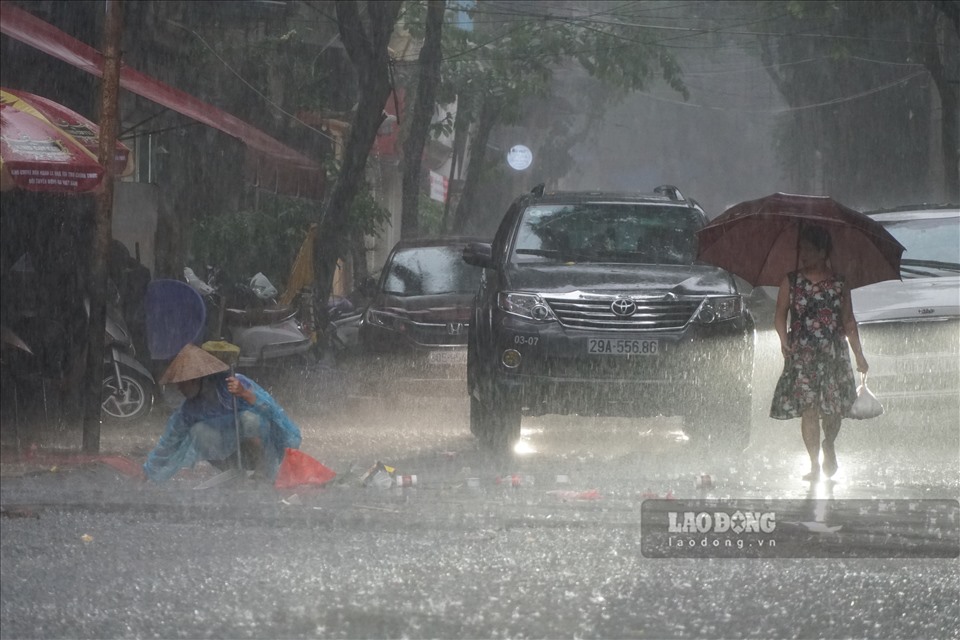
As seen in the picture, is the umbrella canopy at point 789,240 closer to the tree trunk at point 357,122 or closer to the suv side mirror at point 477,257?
the suv side mirror at point 477,257

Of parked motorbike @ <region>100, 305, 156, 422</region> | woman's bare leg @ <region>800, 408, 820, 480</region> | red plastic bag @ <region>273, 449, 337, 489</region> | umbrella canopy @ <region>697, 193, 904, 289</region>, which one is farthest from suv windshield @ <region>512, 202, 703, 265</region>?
parked motorbike @ <region>100, 305, 156, 422</region>

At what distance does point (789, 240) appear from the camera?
8602 mm

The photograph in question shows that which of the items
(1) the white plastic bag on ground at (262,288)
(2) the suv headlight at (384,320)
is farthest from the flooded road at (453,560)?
(1) the white plastic bag on ground at (262,288)

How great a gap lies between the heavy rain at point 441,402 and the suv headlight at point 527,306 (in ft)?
0.07

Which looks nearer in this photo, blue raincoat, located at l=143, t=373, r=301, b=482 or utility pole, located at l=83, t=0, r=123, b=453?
blue raincoat, located at l=143, t=373, r=301, b=482

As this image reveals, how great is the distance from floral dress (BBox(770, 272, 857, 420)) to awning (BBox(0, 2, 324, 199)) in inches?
191

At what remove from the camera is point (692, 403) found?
929 cm

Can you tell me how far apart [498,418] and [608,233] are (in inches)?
70.2

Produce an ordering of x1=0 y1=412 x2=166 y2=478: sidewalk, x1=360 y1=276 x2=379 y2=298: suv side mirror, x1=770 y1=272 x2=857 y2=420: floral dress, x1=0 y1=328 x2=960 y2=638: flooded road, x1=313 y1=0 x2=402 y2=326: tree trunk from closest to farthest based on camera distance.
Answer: x1=0 y1=328 x2=960 y2=638: flooded road < x1=770 y1=272 x2=857 y2=420: floral dress < x1=0 y1=412 x2=166 y2=478: sidewalk < x1=360 y1=276 x2=379 y2=298: suv side mirror < x1=313 y1=0 x2=402 y2=326: tree trunk

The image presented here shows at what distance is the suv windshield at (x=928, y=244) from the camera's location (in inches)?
436

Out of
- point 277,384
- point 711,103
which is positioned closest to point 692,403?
point 277,384

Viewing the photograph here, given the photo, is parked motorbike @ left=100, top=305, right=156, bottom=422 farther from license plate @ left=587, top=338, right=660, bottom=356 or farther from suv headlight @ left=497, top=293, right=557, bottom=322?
license plate @ left=587, top=338, right=660, bottom=356

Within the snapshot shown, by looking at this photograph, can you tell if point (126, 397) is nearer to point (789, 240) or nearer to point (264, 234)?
point (789, 240)

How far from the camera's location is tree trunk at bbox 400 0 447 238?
870 inches
